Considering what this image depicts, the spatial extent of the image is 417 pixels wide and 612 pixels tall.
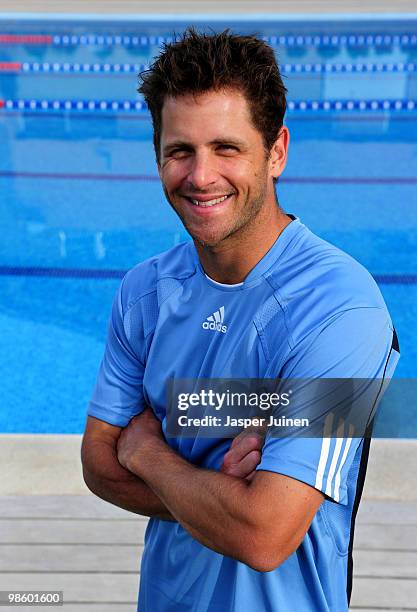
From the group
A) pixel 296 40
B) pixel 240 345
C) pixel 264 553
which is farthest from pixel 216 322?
pixel 296 40

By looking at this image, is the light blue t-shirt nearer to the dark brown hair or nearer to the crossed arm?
the crossed arm

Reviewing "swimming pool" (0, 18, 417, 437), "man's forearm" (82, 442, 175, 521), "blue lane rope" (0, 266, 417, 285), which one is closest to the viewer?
"man's forearm" (82, 442, 175, 521)

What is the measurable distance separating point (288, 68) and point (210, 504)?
12143 millimetres

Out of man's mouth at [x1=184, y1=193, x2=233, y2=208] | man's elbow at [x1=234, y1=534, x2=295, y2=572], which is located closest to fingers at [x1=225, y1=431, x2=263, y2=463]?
man's elbow at [x1=234, y1=534, x2=295, y2=572]

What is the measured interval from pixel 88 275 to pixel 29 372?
139cm

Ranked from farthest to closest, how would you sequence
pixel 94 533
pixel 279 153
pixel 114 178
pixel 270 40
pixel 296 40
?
pixel 296 40 → pixel 270 40 → pixel 114 178 → pixel 94 533 → pixel 279 153

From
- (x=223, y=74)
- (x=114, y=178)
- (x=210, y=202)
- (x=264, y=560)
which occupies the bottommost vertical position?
(x=114, y=178)

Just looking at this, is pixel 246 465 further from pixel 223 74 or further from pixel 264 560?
pixel 223 74

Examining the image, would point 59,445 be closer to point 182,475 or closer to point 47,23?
point 182,475

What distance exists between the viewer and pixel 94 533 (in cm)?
309

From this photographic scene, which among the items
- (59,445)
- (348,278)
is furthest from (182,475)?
(59,445)

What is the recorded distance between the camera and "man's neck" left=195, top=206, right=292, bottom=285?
1.52 m

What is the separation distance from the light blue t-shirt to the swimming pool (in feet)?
2.68

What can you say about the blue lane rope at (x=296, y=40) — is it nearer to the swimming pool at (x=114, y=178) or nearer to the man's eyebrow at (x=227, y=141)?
the swimming pool at (x=114, y=178)
